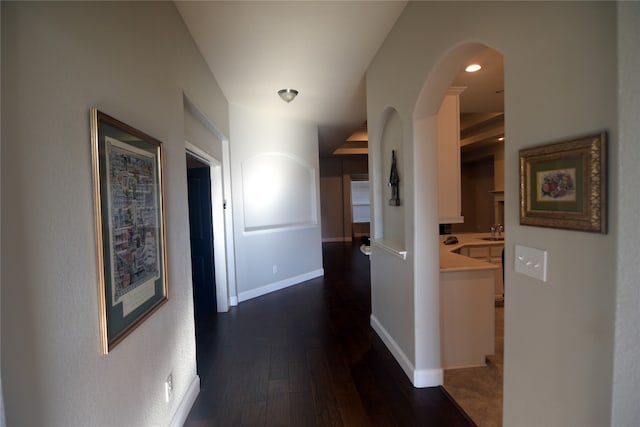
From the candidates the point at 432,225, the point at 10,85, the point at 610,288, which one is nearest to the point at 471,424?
the point at 432,225

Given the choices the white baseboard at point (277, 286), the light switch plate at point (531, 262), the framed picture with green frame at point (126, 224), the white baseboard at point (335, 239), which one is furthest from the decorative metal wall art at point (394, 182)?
the white baseboard at point (335, 239)

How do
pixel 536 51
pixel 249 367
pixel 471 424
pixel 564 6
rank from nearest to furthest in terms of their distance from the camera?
pixel 564 6 < pixel 536 51 < pixel 471 424 < pixel 249 367

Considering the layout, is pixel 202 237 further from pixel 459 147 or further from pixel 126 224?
pixel 459 147

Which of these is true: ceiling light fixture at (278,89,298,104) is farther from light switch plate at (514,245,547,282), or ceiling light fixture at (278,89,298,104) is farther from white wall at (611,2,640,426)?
white wall at (611,2,640,426)

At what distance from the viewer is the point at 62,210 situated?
1000 mm

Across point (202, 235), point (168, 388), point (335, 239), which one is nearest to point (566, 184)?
point (168, 388)

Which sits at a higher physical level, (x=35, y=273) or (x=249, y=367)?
(x=35, y=273)

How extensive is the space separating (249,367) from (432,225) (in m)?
1.96

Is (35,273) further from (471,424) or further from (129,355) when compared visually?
(471,424)

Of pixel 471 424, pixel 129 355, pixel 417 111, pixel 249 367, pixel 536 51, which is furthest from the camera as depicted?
pixel 249 367

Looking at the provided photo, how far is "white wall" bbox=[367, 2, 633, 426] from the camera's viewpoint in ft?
3.01

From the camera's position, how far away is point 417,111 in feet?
7.29

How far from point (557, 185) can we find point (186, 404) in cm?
244

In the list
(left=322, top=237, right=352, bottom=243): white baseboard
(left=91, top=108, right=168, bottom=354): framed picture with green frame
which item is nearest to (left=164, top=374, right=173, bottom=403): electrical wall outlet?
(left=91, top=108, right=168, bottom=354): framed picture with green frame
